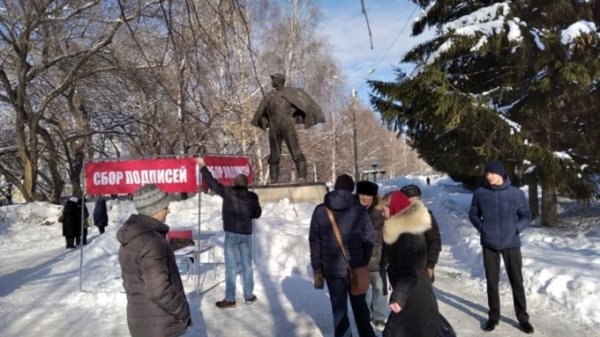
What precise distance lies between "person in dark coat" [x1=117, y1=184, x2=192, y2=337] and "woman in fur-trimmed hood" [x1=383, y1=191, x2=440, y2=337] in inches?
55.1

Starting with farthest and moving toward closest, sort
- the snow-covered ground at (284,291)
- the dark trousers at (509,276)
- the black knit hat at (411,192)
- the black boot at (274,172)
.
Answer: the black boot at (274,172)
the snow-covered ground at (284,291)
the dark trousers at (509,276)
the black knit hat at (411,192)

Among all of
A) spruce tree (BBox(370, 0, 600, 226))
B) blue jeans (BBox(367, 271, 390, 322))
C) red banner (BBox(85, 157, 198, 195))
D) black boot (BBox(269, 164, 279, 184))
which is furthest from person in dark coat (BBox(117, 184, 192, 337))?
black boot (BBox(269, 164, 279, 184))

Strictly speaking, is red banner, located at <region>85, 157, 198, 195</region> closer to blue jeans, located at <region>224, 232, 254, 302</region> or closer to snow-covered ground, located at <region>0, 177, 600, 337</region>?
blue jeans, located at <region>224, 232, 254, 302</region>

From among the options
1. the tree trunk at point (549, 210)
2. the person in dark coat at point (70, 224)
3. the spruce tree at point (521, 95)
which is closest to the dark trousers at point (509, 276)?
the spruce tree at point (521, 95)

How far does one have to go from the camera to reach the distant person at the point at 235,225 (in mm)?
6711

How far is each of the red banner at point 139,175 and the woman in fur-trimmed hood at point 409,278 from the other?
3753 mm

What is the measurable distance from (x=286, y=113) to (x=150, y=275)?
10.0m

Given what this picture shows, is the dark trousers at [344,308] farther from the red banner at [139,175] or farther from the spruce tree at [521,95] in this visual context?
the spruce tree at [521,95]

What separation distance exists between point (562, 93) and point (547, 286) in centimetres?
592

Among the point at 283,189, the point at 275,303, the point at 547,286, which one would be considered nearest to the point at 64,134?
the point at 283,189

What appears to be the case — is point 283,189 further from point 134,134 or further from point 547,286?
point 134,134

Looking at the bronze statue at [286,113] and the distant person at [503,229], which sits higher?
the bronze statue at [286,113]

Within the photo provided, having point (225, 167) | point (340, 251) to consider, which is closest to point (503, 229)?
point (340, 251)

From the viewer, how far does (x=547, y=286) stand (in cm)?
689
